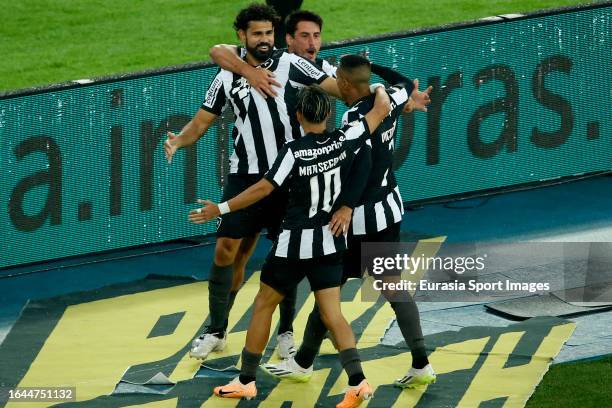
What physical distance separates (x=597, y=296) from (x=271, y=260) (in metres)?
3.01

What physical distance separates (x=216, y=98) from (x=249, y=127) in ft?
0.95

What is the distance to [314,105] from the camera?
8984 millimetres

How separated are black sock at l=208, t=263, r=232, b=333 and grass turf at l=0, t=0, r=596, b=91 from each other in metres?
7.40

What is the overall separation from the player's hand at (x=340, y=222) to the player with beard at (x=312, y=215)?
0.03 meters

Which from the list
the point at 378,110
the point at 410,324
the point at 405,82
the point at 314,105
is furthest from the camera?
the point at 405,82

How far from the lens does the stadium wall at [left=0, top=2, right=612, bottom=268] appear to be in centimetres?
1191

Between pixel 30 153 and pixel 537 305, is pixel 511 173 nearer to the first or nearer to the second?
pixel 537 305

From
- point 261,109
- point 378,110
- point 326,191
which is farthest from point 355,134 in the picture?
point 261,109

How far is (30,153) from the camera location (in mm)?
11828

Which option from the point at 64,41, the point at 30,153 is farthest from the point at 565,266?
the point at 64,41

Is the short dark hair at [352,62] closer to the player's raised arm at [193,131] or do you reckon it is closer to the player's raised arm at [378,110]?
the player's raised arm at [378,110]

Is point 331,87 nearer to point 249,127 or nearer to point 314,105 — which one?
point 249,127

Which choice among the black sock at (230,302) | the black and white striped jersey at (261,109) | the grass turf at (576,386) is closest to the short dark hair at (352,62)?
the black and white striped jersey at (261,109)

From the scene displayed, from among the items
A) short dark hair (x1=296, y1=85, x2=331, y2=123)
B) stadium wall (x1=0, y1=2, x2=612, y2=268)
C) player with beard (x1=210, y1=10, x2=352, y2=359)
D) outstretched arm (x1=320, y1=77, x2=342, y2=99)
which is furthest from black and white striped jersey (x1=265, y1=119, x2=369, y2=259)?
stadium wall (x1=0, y1=2, x2=612, y2=268)
